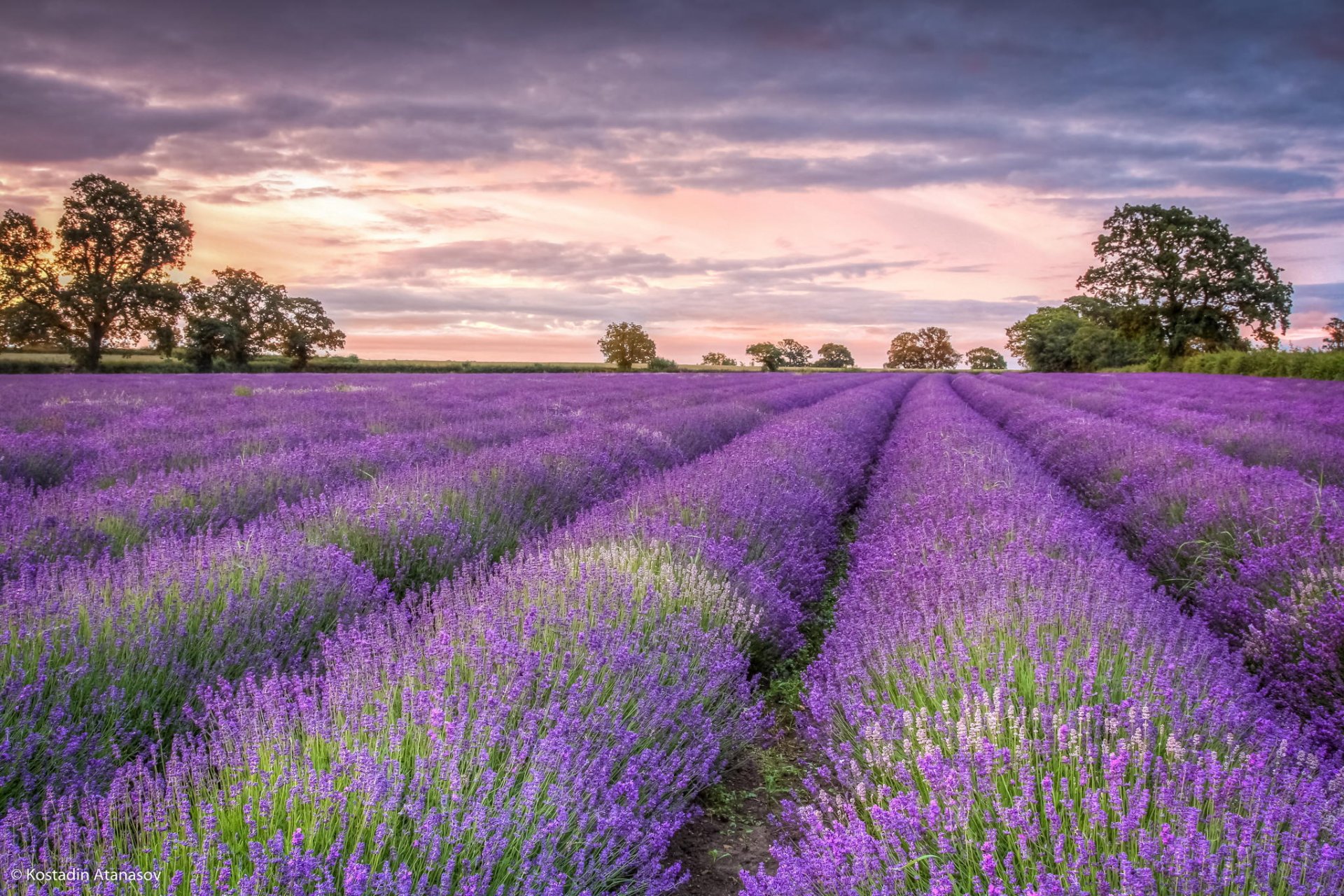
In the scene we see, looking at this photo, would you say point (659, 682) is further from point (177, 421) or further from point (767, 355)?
point (767, 355)

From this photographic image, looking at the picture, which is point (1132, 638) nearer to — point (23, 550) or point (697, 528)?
point (697, 528)

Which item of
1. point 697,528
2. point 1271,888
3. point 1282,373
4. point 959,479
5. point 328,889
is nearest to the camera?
point 328,889

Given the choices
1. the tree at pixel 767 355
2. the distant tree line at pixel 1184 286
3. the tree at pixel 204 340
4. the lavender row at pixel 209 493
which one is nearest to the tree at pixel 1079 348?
the distant tree line at pixel 1184 286

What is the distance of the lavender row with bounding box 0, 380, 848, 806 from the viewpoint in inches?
79.7

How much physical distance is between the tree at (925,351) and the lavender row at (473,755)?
4042 inches

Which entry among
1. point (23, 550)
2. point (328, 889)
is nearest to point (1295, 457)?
point (328, 889)

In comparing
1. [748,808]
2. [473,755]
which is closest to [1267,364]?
[748,808]

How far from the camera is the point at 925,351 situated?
102 meters

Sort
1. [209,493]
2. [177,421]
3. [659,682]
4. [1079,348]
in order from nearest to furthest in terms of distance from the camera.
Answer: [659,682]
[209,493]
[177,421]
[1079,348]

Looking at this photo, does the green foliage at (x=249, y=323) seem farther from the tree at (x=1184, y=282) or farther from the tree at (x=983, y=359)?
the tree at (x=983, y=359)

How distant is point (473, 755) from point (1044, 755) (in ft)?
4.55

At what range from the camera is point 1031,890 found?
1.22m

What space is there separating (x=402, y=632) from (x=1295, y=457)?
8.23 m

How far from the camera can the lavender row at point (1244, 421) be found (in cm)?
683
